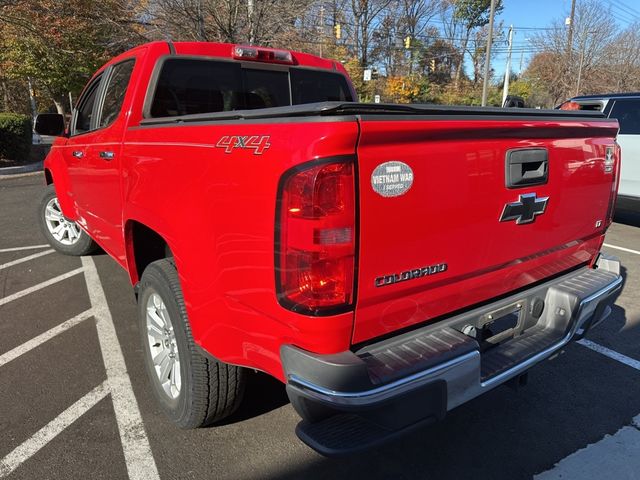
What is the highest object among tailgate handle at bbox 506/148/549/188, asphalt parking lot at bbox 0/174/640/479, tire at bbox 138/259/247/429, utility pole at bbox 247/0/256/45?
utility pole at bbox 247/0/256/45

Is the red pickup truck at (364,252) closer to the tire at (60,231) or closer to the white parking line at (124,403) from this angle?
the white parking line at (124,403)

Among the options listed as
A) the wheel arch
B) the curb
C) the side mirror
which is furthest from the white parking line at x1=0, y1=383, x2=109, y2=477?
the curb

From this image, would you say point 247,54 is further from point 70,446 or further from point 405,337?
point 70,446

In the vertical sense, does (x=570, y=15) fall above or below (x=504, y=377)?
above

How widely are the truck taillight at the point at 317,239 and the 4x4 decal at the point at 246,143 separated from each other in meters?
0.18

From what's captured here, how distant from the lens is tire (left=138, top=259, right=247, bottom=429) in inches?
92.7

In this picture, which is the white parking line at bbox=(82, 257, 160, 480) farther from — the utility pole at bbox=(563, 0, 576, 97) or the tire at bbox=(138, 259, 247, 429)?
the utility pole at bbox=(563, 0, 576, 97)

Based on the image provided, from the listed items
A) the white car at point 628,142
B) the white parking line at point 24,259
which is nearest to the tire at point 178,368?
the white parking line at point 24,259

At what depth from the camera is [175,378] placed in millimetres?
2660

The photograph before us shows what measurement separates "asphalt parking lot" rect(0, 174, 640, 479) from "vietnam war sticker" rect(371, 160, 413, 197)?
146 cm

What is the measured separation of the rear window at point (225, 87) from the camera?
10.8 ft

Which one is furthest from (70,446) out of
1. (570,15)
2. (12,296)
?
(570,15)

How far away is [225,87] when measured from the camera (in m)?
3.53

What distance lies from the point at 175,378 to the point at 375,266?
4.95ft
